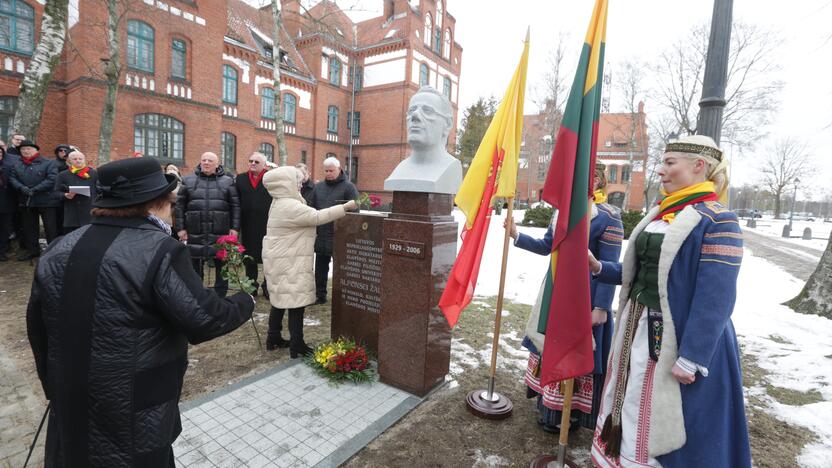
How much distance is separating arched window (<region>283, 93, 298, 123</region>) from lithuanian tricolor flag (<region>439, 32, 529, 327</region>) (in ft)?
83.6

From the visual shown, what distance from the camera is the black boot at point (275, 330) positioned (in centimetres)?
443

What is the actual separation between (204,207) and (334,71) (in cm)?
2604

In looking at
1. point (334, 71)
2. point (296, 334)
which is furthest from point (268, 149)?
point (296, 334)

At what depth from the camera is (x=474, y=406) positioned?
3.37 metres

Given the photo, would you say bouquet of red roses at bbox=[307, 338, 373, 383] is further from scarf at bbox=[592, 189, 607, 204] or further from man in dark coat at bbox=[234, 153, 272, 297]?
scarf at bbox=[592, 189, 607, 204]

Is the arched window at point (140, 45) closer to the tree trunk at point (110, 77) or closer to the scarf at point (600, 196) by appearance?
the tree trunk at point (110, 77)

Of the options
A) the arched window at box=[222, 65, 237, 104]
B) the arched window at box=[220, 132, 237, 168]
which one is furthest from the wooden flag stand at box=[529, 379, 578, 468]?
the arched window at box=[222, 65, 237, 104]

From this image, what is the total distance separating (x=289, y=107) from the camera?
26.5m

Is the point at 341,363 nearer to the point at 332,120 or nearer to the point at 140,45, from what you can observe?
the point at 140,45

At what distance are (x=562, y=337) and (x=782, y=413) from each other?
300 cm

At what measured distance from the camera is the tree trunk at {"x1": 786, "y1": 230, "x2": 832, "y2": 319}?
6.11 metres

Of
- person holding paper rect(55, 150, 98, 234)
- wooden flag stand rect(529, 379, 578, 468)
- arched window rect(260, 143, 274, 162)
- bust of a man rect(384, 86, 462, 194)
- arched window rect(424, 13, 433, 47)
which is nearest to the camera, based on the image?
wooden flag stand rect(529, 379, 578, 468)

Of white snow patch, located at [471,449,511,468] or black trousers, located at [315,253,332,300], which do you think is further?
black trousers, located at [315,253,332,300]

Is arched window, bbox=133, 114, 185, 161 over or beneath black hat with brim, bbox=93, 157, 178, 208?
over
